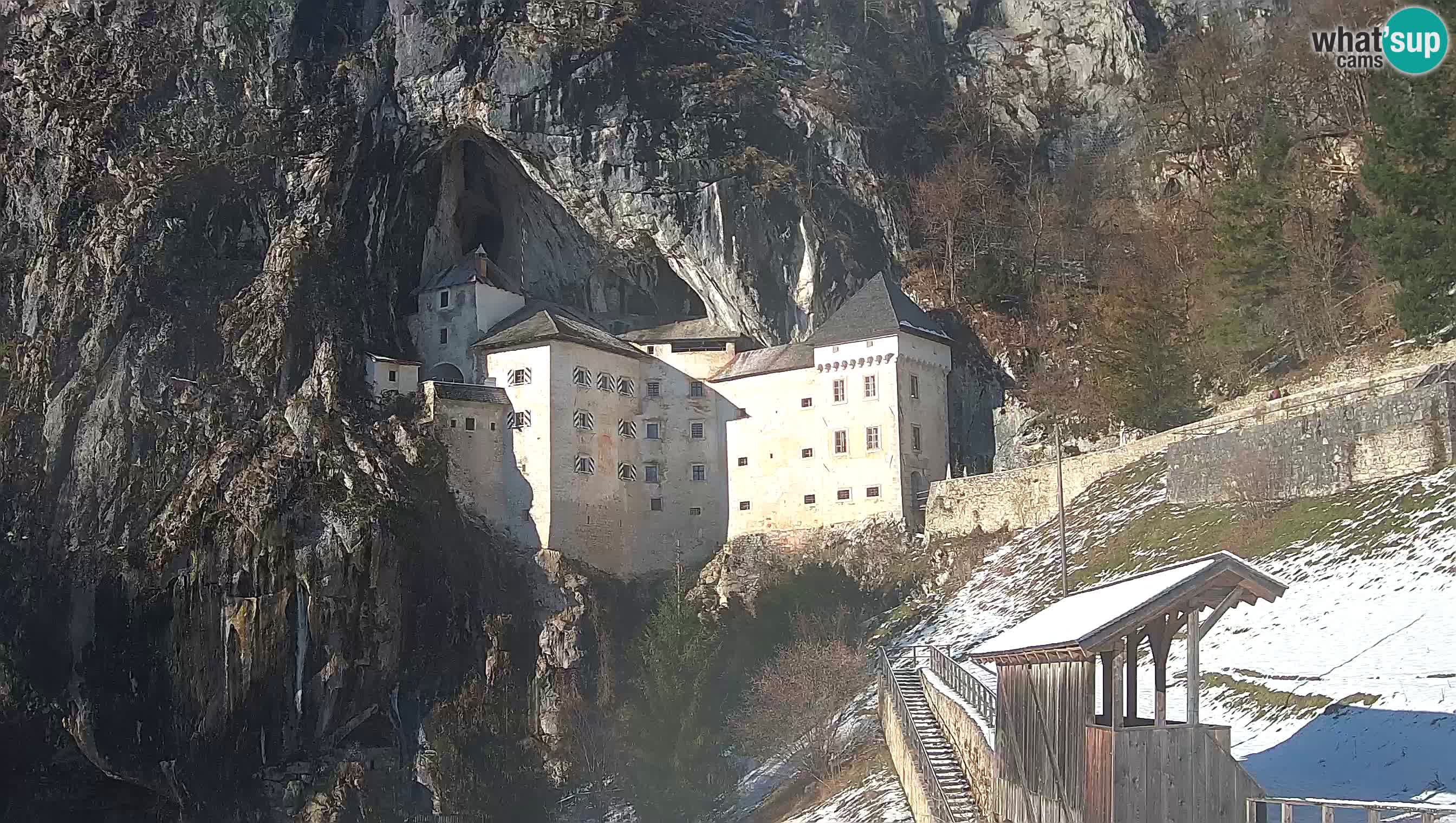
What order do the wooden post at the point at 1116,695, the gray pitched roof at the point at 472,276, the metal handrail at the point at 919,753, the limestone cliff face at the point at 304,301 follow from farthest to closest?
the gray pitched roof at the point at 472,276 < the limestone cliff face at the point at 304,301 < the metal handrail at the point at 919,753 < the wooden post at the point at 1116,695

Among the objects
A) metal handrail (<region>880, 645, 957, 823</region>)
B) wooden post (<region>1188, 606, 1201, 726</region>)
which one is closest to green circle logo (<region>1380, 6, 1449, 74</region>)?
metal handrail (<region>880, 645, 957, 823</region>)

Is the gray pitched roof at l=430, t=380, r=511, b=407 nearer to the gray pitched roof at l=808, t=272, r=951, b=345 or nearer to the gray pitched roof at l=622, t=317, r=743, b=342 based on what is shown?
the gray pitched roof at l=622, t=317, r=743, b=342

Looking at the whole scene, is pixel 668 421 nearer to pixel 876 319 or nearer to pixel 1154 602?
pixel 876 319

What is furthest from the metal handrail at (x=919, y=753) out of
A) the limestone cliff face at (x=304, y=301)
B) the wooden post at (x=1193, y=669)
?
the limestone cliff face at (x=304, y=301)

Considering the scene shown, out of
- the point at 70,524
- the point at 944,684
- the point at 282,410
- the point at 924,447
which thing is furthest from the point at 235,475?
the point at 944,684

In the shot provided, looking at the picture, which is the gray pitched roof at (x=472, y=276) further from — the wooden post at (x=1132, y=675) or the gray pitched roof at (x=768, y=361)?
the wooden post at (x=1132, y=675)

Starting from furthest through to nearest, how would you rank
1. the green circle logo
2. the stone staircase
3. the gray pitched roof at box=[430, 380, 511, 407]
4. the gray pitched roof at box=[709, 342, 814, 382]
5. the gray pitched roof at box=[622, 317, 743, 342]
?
the gray pitched roof at box=[622, 317, 743, 342] < the gray pitched roof at box=[709, 342, 814, 382] < the gray pitched roof at box=[430, 380, 511, 407] < the green circle logo < the stone staircase
